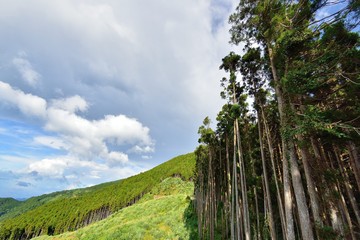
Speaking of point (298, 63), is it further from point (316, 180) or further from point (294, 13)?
point (316, 180)

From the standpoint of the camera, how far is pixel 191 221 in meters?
26.0

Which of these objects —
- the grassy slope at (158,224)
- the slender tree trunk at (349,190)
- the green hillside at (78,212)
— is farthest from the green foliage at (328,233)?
the green hillside at (78,212)

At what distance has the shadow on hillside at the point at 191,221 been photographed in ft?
73.0

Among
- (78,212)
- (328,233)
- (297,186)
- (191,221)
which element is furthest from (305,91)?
(78,212)

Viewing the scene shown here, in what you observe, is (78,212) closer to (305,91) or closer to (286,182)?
(286,182)

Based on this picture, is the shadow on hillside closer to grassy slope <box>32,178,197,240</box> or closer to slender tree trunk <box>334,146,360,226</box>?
grassy slope <box>32,178,197,240</box>

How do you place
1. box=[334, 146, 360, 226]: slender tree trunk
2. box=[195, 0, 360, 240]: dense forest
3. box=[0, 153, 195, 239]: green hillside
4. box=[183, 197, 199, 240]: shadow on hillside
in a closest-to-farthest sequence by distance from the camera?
box=[195, 0, 360, 240]: dense forest < box=[334, 146, 360, 226]: slender tree trunk < box=[183, 197, 199, 240]: shadow on hillside < box=[0, 153, 195, 239]: green hillside

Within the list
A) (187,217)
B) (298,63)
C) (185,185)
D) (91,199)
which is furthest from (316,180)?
(91,199)

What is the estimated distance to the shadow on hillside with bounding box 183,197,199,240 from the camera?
22244mm

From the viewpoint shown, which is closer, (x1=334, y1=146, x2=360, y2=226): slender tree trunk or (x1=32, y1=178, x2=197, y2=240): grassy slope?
(x1=334, y1=146, x2=360, y2=226): slender tree trunk

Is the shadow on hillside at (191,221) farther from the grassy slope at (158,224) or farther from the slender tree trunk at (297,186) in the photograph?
the slender tree trunk at (297,186)

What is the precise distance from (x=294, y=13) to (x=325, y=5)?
1.22 meters

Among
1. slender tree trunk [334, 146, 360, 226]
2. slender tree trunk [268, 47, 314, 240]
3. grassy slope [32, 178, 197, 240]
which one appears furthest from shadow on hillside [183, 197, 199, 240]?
slender tree trunk [268, 47, 314, 240]

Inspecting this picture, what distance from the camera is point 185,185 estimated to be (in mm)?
55844
